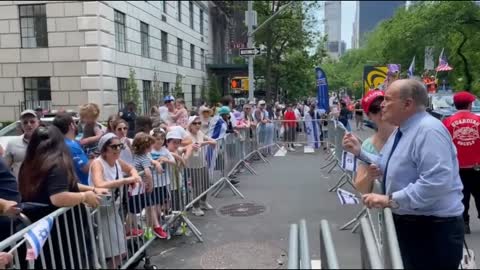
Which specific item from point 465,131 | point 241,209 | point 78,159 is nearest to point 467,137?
point 465,131

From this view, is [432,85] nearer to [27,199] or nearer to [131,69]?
[131,69]

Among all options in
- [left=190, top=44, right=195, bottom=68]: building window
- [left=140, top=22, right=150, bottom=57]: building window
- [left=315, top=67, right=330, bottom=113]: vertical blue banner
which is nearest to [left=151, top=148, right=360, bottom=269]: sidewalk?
[left=315, top=67, right=330, bottom=113]: vertical blue banner

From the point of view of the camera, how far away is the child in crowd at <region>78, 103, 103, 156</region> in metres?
6.56

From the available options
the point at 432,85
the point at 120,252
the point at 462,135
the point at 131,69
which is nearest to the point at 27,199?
the point at 120,252

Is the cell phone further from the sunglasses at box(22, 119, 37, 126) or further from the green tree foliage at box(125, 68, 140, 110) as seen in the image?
the green tree foliage at box(125, 68, 140, 110)

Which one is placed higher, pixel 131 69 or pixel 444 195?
pixel 131 69

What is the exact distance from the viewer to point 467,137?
6.23 meters

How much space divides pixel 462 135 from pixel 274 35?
89.8ft

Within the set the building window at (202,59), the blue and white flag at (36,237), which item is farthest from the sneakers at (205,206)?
the building window at (202,59)

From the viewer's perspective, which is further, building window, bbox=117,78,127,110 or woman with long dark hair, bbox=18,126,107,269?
building window, bbox=117,78,127,110

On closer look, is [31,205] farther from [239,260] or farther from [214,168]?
[214,168]

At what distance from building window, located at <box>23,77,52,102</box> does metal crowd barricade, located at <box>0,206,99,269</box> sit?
1617 cm

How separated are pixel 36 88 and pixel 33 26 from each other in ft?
7.96

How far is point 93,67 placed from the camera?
59.9ft
